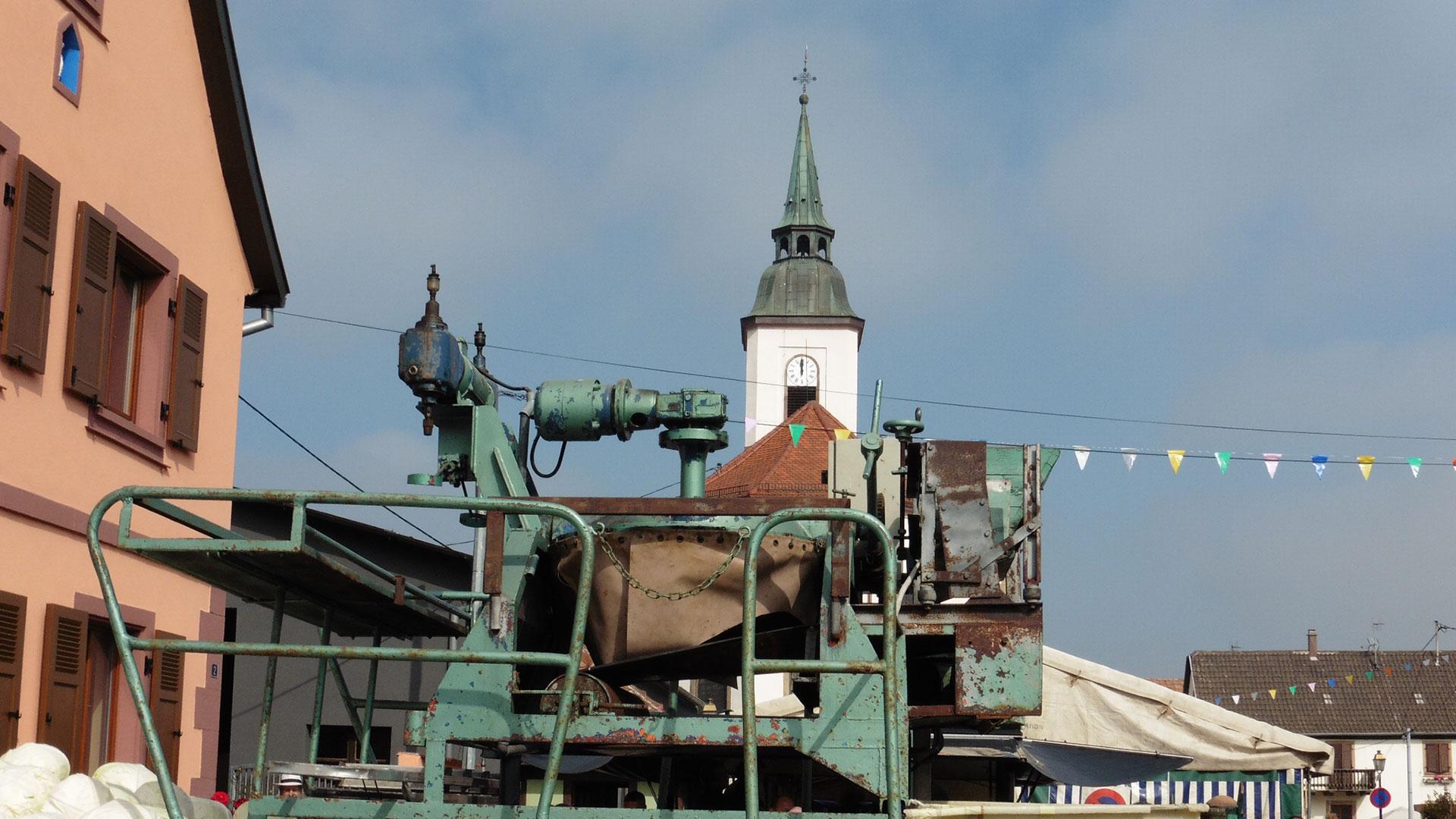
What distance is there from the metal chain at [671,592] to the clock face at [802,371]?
205 feet

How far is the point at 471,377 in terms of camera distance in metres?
7.04

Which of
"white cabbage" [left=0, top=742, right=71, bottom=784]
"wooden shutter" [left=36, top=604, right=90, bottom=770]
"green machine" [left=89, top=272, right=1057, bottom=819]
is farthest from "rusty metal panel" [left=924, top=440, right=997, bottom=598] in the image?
"wooden shutter" [left=36, top=604, right=90, bottom=770]

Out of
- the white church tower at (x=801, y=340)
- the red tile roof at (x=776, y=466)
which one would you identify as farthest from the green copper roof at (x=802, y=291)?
the red tile roof at (x=776, y=466)

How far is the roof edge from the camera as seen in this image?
12844mm

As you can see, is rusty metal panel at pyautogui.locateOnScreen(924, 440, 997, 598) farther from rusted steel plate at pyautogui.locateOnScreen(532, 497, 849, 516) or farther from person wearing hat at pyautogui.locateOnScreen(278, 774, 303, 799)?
person wearing hat at pyautogui.locateOnScreen(278, 774, 303, 799)

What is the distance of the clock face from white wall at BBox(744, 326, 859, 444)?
18 cm

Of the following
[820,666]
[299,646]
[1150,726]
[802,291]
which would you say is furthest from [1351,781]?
[299,646]

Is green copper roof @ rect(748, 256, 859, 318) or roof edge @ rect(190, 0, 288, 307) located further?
green copper roof @ rect(748, 256, 859, 318)

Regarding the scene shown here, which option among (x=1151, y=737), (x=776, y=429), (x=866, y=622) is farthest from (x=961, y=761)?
(x=776, y=429)

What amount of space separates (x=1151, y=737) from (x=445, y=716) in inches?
378

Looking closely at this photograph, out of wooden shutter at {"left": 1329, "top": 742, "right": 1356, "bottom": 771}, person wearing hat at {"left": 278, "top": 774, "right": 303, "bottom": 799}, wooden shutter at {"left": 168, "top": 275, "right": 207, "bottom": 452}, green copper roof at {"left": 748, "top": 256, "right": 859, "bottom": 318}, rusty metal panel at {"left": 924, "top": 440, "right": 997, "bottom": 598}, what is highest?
green copper roof at {"left": 748, "top": 256, "right": 859, "bottom": 318}

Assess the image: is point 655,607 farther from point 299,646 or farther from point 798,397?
point 798,397

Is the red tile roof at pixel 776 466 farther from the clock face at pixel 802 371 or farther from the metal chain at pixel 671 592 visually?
the metal chain at pixel 671 592

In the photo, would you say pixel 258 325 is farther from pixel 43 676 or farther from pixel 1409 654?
pixel 1409 654
